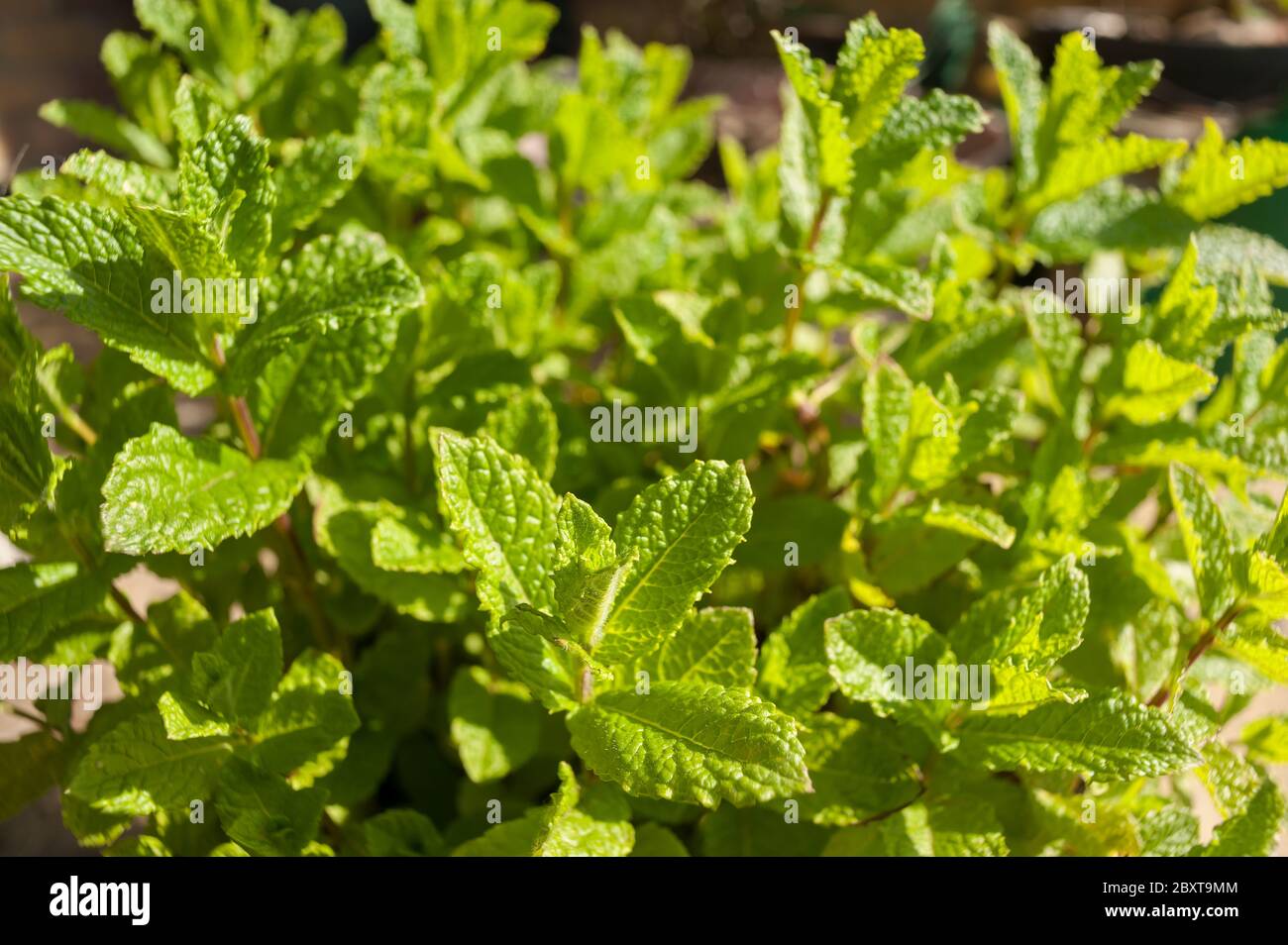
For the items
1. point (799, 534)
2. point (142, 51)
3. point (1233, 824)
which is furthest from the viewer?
point (142, 51)

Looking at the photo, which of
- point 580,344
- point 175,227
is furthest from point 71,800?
point 580,344

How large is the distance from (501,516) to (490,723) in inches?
8.6

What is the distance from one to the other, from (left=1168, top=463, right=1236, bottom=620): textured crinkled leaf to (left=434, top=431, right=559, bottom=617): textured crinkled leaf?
1.54 ft

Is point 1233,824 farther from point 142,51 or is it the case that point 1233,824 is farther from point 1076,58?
point 142,51

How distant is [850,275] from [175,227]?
500 millimetres

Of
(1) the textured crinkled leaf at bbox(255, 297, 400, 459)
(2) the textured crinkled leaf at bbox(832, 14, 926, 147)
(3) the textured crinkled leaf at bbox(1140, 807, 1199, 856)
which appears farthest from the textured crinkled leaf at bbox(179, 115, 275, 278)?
(3) the textured crinkled leaf at bbox(1140, 807, 1199, 856)

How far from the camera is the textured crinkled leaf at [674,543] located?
68 cm

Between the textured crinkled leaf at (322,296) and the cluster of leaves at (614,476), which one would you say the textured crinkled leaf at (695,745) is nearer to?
the cluster of leaves at (614,476)

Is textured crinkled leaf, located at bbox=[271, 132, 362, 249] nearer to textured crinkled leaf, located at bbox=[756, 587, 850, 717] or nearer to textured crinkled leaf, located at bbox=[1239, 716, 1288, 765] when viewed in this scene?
textured crinkled leaf, located at bbox=[756, 587, 850, 717]

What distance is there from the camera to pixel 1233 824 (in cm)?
79

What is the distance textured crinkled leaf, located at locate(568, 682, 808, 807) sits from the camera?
0.62 metres

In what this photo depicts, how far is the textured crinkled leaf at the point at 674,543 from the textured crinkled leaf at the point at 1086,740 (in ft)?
0.79

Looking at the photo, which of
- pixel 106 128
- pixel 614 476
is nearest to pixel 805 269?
pixel 614 476

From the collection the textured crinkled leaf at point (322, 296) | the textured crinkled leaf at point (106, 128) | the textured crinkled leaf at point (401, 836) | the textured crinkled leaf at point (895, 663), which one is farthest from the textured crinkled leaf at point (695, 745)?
the textured crinkled leaf at point (106, 128)
